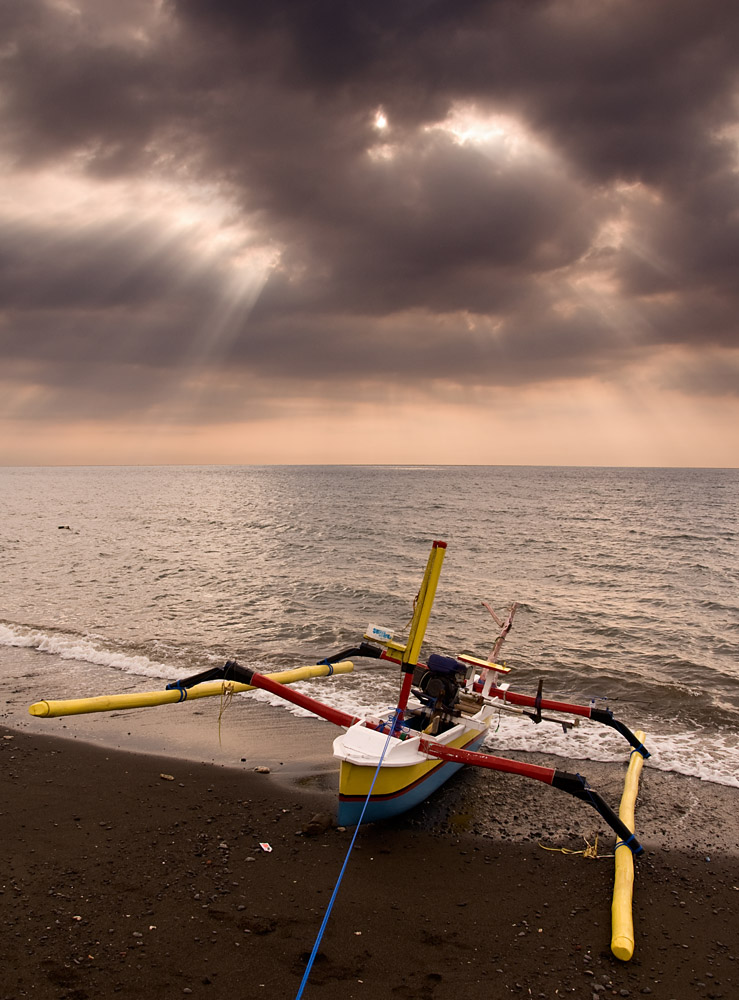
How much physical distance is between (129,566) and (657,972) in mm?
30337

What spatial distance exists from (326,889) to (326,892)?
5 centimetres

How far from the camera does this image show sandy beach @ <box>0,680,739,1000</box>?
5.62m

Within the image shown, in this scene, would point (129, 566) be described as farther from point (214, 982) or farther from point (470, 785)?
point (214, 982)

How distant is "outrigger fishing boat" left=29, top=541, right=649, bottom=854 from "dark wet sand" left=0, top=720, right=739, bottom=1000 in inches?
21.6

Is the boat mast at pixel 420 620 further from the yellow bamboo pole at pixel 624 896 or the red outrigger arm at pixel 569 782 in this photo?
the yellow bamboo pole at pixel 624 896

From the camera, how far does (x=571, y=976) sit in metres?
5.77

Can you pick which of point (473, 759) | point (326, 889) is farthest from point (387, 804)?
point (326, 889)

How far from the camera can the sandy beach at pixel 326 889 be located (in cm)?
562

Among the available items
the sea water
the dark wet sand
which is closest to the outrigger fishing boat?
the dark wet sand

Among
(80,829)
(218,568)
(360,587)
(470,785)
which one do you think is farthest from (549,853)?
(218,568)

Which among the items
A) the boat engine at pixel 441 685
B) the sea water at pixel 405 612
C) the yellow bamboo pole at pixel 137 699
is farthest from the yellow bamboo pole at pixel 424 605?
the sea water at pixel 405 612

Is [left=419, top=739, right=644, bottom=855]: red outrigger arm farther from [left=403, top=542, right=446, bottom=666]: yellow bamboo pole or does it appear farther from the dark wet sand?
[left=403, top=542, right=446, bottom=666]: yellow bamboo pole

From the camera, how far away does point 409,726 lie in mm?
9703

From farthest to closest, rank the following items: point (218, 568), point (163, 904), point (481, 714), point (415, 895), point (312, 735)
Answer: point (218, 568) → point (312, 735) → point (481, 714) → point (415, 895) → point (163, 904)
